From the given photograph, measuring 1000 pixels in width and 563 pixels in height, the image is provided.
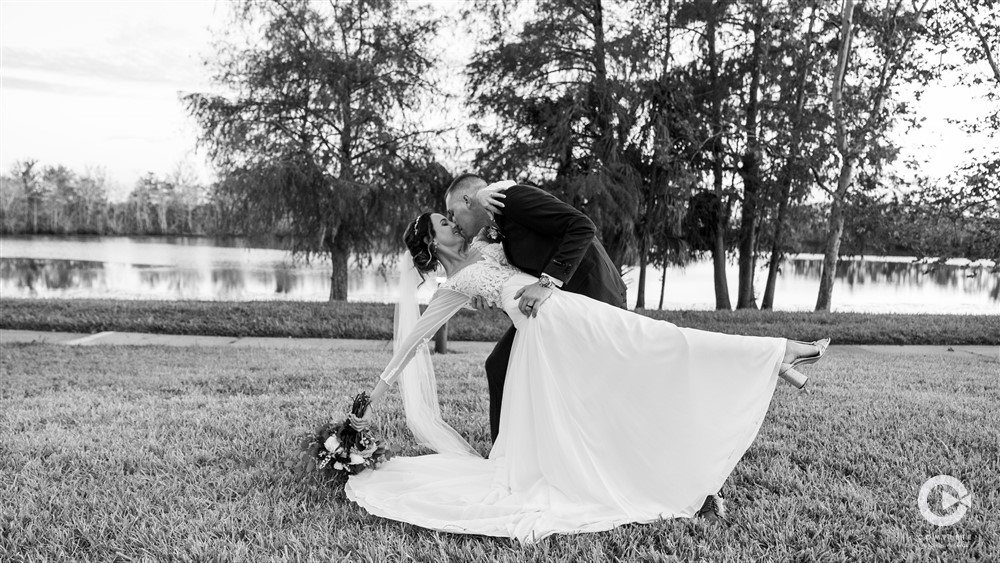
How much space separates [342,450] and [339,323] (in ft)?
27.0

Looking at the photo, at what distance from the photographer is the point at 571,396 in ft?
11.9

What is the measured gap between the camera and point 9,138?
31922 millimetres

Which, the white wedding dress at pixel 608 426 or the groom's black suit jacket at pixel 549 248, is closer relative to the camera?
the white wedding dress at pixel 608 426

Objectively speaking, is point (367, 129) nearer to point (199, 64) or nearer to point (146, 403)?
point (199, 64)

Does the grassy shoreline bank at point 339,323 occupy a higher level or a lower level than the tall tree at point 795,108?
lower

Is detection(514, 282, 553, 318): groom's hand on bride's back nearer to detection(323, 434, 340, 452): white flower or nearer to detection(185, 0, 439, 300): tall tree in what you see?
detection(323, 434, 340, 452): white flower

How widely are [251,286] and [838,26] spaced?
24147 mm

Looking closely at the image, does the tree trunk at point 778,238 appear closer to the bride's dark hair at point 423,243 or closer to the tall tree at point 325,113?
the tall tree at point 325,113

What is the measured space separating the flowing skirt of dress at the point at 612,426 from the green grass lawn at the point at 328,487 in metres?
0.14

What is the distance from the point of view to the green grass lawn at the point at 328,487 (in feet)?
10.3

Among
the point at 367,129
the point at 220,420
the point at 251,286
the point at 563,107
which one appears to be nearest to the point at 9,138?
the point at 251,286

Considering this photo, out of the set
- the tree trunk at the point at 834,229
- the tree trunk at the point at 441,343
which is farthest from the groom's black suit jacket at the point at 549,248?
the tree trunk at the point at 834,229

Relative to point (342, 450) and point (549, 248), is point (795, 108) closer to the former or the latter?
point (549, 248)

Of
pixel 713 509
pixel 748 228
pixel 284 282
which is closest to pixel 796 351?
pixel 713 509
